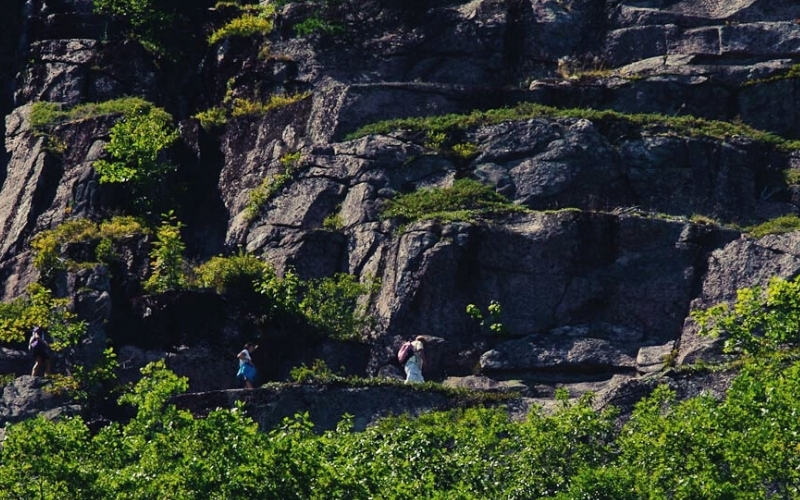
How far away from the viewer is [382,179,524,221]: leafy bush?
168 ft

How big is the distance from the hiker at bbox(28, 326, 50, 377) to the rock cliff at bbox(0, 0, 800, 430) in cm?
70

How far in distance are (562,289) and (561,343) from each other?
144cm

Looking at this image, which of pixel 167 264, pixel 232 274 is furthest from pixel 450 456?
pixel 167 264

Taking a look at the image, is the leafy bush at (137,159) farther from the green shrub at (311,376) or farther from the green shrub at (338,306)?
the green shrub at (311,376)

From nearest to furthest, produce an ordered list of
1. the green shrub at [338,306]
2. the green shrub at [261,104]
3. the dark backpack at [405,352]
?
the dark backpack at [405,352]
the green shrub at [338,306]
the green shrub at [261,104]

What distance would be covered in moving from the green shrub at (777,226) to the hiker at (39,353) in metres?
15.1

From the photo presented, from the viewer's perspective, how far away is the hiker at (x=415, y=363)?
1884 inches

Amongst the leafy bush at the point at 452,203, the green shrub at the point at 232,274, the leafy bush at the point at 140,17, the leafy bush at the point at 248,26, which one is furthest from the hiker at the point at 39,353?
the leafy bush at the point at 140,17

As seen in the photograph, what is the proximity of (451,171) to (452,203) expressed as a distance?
151 cm

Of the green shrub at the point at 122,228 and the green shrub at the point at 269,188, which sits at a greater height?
the green shrub at the point at 269,188

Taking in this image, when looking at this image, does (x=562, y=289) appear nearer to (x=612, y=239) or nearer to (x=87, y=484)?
(x=612, y=239)

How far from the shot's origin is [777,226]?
50.4m

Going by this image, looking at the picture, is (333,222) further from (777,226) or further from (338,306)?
(777,226)

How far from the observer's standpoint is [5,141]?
58.8 m
